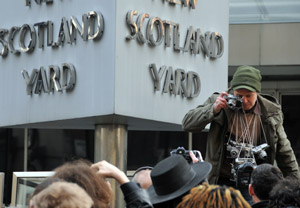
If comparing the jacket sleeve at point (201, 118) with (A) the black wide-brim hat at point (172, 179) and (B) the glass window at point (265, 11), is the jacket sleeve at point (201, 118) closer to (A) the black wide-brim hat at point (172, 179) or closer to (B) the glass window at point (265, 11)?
(A) the black wide-brim hat at point (172, 179)

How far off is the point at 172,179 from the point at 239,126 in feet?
6.93

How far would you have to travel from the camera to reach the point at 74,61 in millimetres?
11711

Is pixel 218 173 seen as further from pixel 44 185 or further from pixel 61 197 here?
A: pixel 61 197

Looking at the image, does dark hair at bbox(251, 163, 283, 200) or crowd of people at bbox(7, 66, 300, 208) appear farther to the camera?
dark hair at bbox(251, 163, 283, 200)

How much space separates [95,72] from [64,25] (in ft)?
3.14

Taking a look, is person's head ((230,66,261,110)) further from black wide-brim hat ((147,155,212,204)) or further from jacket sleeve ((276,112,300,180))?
black wide-brim hat ((147,155,212,204))

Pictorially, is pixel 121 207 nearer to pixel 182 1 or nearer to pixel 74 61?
pixel 74 61

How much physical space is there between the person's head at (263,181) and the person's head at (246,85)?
893mm

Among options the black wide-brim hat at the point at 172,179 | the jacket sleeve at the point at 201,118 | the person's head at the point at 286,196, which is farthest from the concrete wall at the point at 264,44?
the black wide-brim hat at the point at 172,179

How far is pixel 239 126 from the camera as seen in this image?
6113 millimetres

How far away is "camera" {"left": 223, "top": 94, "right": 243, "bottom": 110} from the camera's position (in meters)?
5.86

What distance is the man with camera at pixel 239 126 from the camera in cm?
594

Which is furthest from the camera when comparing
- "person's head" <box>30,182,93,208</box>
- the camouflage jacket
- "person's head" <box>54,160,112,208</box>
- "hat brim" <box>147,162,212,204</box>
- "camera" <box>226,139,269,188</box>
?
the camouflage jacket

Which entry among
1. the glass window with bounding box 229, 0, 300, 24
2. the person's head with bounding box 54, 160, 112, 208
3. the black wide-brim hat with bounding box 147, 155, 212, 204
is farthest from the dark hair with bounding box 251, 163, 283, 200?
the glass window with bounding box 229, 0, 300, 24
